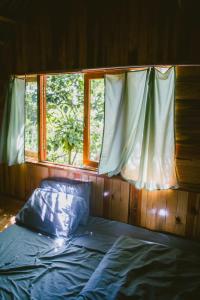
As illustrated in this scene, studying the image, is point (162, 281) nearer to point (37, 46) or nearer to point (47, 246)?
point (47, 246)

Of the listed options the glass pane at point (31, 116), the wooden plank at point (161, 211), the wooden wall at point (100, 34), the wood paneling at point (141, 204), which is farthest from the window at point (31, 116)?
the wooden plank at point (161, 211)

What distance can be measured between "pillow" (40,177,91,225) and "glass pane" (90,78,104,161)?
0.37 metres

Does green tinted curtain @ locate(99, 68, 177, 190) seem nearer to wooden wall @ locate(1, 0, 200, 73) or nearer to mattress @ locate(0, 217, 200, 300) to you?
wooden wall @ locate(1, 0, 200, 73)

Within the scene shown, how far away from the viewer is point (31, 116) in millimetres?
3289

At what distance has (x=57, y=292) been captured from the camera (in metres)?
1.66

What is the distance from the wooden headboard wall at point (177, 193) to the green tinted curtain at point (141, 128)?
106 millimetres

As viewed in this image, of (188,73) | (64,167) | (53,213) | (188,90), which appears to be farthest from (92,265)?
(188,73)

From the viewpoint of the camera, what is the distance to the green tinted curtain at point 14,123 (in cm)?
Result: 318

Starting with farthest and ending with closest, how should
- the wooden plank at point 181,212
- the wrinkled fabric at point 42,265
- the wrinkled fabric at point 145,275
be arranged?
the wooden plank at point 181,212 < the wrinkled fabric at point 42,265 < the wrinkled fabric at point 145,275

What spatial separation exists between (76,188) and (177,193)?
107 centimetres

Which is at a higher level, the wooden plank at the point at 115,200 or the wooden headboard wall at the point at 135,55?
A: the wooden headboard wall at the point at 135,55

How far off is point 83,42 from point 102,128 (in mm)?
998

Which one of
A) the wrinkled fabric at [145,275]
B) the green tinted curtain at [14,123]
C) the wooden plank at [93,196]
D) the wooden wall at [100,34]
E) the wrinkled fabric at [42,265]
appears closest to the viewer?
the wrinkled fabric at [145,275]

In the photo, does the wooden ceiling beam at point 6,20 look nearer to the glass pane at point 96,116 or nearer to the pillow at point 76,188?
the glass pane at point 96,116
